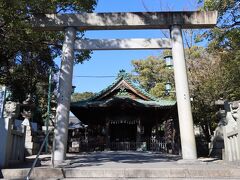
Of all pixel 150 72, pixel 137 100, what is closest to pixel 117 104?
pixel 137 100

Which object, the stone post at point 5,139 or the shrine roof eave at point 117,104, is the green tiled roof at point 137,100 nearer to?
the shrine roof eave at point 117,104

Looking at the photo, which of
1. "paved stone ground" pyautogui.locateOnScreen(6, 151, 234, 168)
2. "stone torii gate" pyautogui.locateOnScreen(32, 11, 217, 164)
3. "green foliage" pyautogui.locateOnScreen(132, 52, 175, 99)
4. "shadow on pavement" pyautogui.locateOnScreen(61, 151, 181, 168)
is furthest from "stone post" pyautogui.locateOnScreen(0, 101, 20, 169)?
"green foliage" pyautogui.locateOnScreen(132, 52, 175, 99)

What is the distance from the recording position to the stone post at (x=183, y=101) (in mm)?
8891

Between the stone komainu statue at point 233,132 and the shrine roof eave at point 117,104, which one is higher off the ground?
the shrine roof eave at point 117,104

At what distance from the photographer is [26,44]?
42.7 ft

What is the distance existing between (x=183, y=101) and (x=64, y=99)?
12.4 ft

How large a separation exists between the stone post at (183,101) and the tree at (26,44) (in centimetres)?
477

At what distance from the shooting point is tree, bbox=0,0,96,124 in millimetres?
9367

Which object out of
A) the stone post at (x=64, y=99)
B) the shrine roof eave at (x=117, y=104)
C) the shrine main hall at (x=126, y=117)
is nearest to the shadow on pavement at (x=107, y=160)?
the stone post at (x=64, y=99)

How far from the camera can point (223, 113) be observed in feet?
34.6

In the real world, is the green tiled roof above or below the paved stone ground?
above

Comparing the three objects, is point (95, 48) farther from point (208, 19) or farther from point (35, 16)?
point (208, 19)

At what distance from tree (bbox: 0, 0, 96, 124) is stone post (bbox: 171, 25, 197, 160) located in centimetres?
477

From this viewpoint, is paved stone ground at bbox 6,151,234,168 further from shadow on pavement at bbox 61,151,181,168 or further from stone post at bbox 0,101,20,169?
stone post at bbox 0,101,20,169
